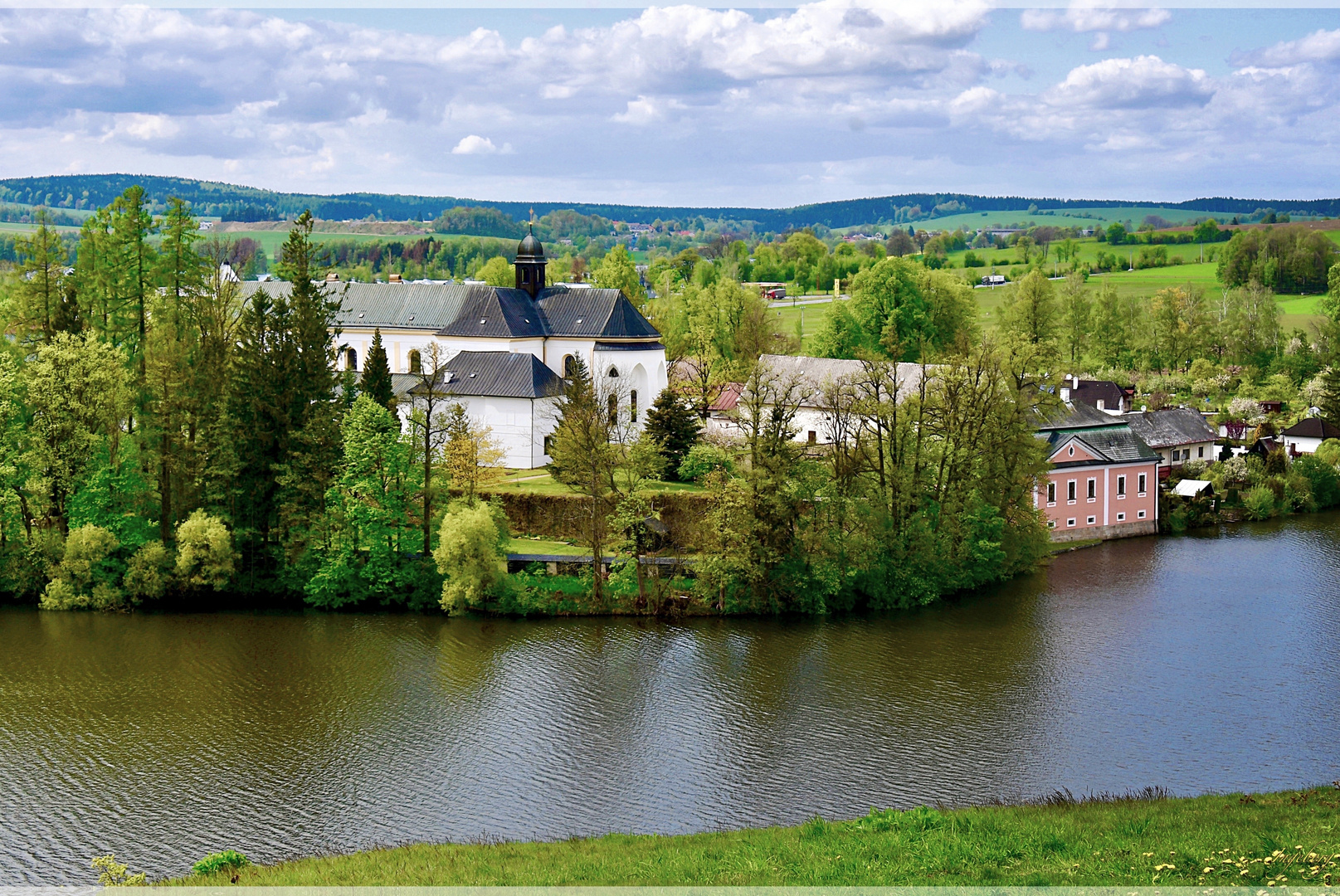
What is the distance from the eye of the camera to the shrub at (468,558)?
33.0m

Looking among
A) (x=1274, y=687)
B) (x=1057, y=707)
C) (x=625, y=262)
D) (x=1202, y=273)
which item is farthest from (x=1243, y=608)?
(x=1202, y=273)

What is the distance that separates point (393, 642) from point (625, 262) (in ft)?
151

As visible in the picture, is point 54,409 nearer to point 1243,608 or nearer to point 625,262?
point 1243,608

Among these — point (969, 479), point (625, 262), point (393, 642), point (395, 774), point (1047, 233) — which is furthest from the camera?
point (1047, 233)

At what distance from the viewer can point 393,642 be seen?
103ft

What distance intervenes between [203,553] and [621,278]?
136 feet

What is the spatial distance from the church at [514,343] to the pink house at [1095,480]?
547 inches

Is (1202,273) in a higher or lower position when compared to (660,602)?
higher

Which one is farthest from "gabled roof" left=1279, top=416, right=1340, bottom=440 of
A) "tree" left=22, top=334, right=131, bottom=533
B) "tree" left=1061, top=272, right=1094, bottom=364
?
"tree" left=22, top=334, right=131, bottom=533

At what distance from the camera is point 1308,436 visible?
2076 inches

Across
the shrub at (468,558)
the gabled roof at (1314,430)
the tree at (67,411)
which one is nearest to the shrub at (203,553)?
the tree at (67,411)

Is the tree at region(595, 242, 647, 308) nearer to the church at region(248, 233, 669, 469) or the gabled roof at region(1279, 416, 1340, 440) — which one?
the church at region(248, 233, 669, 469)

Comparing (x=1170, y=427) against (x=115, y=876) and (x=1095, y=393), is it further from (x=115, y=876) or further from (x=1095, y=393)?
(x=115, y=876)

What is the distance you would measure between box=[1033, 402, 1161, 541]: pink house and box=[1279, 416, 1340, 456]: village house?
11.1 m
